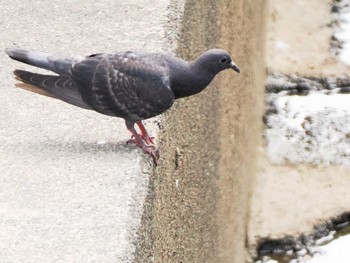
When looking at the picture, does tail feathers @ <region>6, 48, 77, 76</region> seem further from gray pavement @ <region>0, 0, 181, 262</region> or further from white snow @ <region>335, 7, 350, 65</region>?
white snow @ <region>335, 7, 350, 65</region>

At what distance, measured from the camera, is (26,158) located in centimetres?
405

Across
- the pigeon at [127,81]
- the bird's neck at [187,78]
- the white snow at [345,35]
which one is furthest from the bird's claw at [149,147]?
the white snow at [345,35]

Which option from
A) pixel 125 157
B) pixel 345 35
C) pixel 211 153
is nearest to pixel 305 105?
pixel 345 35

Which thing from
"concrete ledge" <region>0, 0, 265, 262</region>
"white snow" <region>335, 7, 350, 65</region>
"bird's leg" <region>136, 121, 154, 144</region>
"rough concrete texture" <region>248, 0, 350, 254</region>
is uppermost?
"bird's leg" <region>136, 121, 154, 144</region>

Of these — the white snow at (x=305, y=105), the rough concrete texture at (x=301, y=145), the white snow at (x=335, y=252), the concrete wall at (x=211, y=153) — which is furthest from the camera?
the white snow at (x=305, y=105)

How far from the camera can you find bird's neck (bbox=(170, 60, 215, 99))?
4.04 m

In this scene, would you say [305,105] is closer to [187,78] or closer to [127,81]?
[187,78]

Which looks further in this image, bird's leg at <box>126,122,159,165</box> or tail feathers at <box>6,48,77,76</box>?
tail feathers at <box>6,48,77,76</box>

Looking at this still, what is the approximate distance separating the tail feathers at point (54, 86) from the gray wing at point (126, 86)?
46 mm

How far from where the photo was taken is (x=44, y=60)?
4145 mm

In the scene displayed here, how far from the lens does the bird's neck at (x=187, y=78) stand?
13.2 ft

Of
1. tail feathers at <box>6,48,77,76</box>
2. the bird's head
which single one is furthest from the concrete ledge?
the bird's head

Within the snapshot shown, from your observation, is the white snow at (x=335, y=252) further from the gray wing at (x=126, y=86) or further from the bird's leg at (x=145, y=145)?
the gray wing at (x=126, y=86)

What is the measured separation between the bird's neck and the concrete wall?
1.02ft
